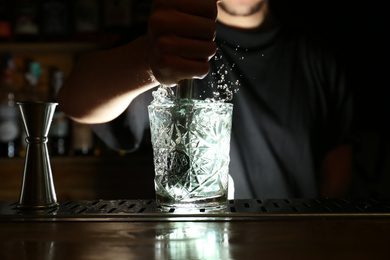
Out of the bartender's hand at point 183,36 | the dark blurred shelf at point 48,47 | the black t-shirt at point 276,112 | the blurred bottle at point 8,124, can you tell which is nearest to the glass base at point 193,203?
the bartender's hand at point 183,36

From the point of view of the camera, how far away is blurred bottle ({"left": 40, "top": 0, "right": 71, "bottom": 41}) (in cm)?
222

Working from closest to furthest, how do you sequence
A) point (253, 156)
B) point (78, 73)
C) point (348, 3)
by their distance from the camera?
point (78, 73), point (253, 156), point (348, 3)

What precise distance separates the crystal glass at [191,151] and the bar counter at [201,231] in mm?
35

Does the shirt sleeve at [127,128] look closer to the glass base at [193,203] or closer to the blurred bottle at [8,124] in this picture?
the glass base at [193,203]

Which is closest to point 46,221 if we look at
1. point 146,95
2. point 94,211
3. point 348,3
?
point 94,211

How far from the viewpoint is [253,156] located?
4.97ft

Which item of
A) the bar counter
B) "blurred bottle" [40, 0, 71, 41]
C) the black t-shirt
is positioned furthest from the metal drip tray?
"blurred bottle" [40, 0, 71, 41]

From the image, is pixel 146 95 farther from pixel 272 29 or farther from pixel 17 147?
pixel 17 147

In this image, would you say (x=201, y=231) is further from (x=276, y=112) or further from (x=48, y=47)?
(x=48, y=47)

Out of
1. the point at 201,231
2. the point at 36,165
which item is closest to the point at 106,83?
the point at 36,165

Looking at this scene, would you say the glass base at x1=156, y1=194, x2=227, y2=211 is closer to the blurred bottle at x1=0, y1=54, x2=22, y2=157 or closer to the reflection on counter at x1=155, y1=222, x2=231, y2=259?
the reflection on counter at x1=155, y1=222, x2=231, y2=259

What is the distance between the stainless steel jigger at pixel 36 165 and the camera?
33.2 inches

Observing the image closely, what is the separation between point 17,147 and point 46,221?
1625 millimetres

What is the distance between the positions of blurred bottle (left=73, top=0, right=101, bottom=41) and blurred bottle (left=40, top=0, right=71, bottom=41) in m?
0.06
